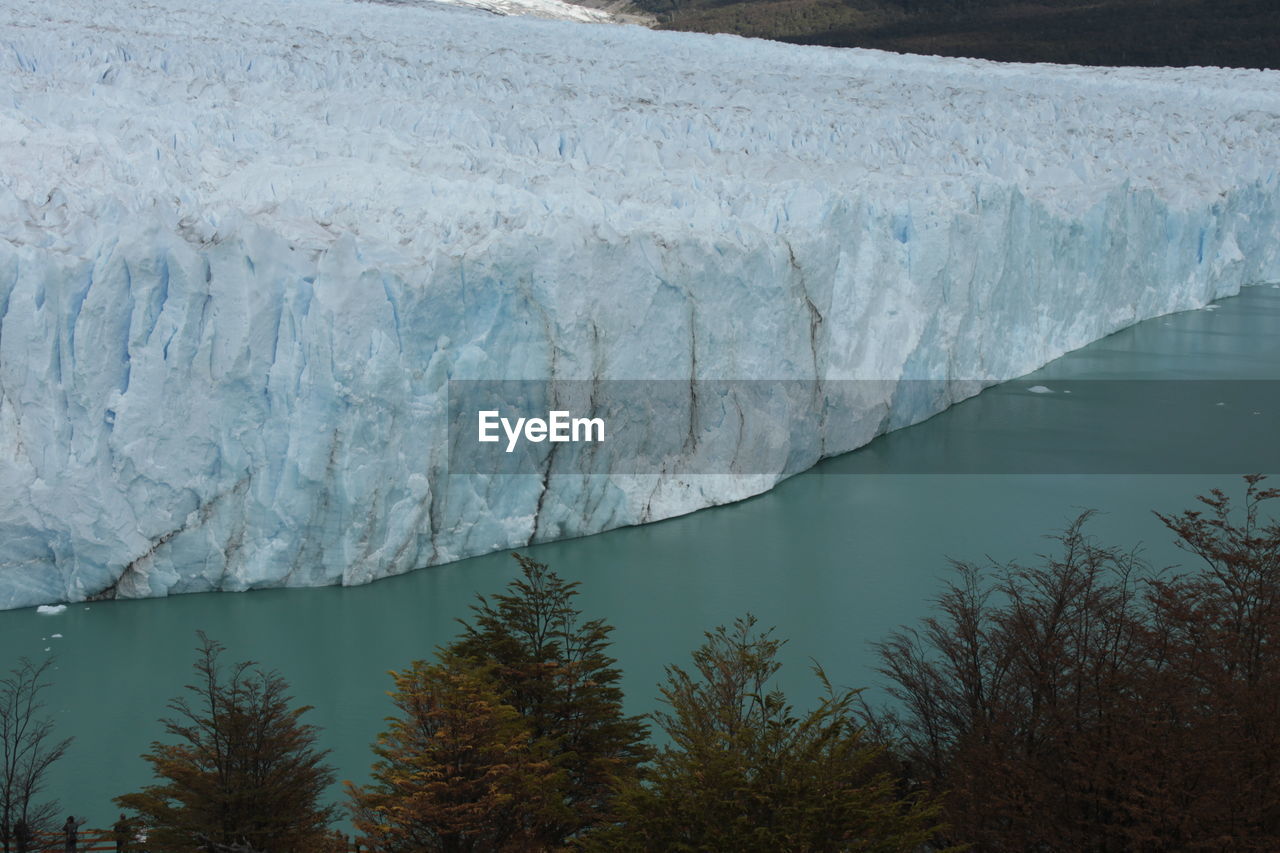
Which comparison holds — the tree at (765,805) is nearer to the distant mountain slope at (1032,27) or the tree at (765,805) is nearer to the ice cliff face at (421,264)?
the ice cliff face at (421,264)

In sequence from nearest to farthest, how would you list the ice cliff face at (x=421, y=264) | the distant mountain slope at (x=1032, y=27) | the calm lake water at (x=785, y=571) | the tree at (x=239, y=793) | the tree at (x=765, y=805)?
1. the tree at (x=765, y=805)
2. the tree at (x=239, y=793)
3. the calm lake water at (x=785, y=571)
4. the ice cliff face at (x=421, y=264)
5. the distant mountain slope at (x=1032, y=27)

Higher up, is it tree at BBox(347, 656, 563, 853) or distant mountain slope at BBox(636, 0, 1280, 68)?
distant mountain slope at BBox(636, 0, 1280, 68)

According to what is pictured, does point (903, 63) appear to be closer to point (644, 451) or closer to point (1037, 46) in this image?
point (1037, 46)

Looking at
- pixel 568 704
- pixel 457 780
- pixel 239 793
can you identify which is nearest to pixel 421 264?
pixel 568 704

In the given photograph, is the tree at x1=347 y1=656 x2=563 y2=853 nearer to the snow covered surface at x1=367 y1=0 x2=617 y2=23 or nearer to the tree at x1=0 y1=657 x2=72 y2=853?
the tree at x1=0 y1=657 x2=72 y2=853

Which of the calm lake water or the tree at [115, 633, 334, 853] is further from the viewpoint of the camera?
the calm lake water

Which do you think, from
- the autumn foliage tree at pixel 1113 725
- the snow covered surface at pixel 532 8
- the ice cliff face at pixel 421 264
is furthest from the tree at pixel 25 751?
the snow covered surface at pixel 532 8
